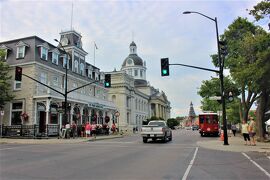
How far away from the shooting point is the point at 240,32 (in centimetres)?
3672

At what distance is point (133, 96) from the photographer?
90.0m

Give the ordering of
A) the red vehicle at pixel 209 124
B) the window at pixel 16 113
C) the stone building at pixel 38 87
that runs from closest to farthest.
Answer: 1. the stone building at pixel 38 87
2. the window at pixel 16 113
3. the red vehicle at pixel 209 124

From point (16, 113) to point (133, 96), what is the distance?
5432 centimetres

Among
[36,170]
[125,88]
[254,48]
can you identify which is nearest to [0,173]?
[36,170]

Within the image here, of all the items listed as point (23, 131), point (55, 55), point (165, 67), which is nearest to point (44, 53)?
point (55, 55)

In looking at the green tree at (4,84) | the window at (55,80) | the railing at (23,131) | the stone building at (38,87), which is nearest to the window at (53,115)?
the stone building at (38,87)

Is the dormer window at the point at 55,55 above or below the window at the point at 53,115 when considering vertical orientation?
above

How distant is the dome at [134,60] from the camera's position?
118438 millimetres

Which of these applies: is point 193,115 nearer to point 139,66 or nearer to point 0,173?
point 139,66

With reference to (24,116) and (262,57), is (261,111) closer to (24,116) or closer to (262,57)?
(262,57)

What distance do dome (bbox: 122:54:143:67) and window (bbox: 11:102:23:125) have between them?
82425mm

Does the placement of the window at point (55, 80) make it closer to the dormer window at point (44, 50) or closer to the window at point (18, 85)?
the dormer window at point (44, 50)

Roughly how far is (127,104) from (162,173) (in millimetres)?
74924

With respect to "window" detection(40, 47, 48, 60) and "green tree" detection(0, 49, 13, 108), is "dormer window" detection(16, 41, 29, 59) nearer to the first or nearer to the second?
"window" detection(40, 47, 48, 60)
